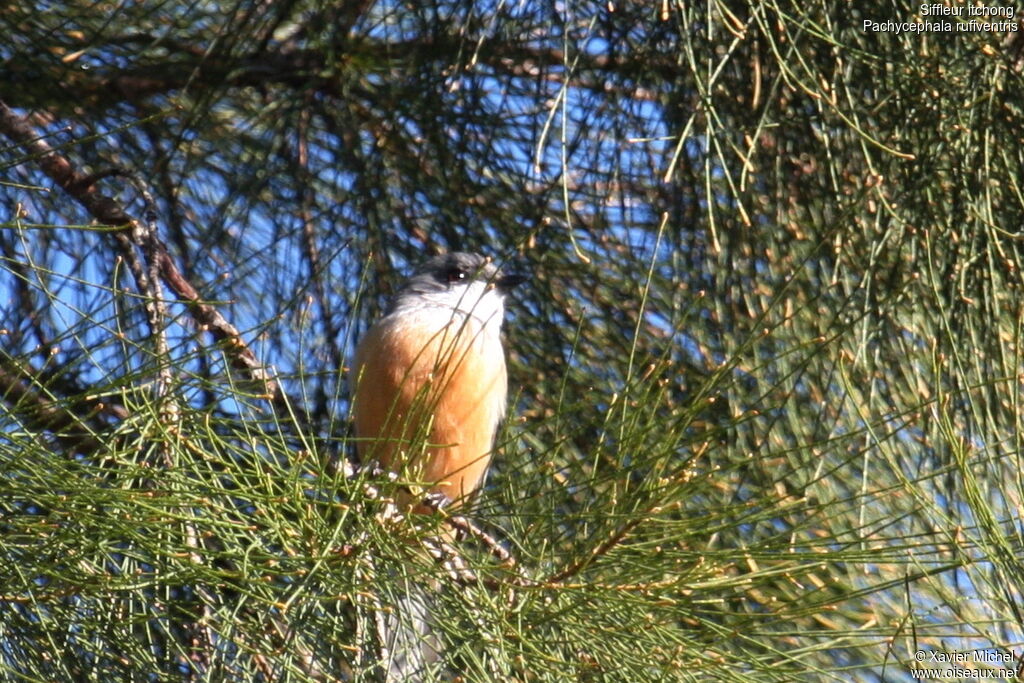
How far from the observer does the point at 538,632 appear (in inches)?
83.9

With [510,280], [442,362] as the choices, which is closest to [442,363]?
[442,362]

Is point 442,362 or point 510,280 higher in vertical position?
point 510,280

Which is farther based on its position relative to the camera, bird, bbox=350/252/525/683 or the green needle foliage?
bird, bbox=350/252/525/683

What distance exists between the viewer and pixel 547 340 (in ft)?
12.2

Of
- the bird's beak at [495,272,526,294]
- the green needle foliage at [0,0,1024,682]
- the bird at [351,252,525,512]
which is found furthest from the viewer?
the bird at [351,252,525,512]

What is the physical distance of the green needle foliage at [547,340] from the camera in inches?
78.5

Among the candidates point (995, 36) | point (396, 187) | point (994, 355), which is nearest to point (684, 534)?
point (994, 355)

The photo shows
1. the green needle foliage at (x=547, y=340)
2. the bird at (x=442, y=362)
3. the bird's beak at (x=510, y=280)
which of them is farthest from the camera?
the bird at (x=442, y=362)

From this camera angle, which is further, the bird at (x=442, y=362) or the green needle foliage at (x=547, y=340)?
the bird at (x=442, y=362)

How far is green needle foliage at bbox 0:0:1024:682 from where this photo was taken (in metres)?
2.00

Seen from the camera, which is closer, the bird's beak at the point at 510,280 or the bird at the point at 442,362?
the bird's beak at the point at 510,280

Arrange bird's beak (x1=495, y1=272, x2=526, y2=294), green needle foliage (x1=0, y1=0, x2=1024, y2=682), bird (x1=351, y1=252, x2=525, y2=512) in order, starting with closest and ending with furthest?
green needle foliage (x1=0, y1=0, x2=1024, y2=682) < bird's beak (x1=495, y1=272, x2=526, y2=294) < bird (x1=351, y1=252, x2=525, y2=512)

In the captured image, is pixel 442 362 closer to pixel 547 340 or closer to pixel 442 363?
pixel 442 363

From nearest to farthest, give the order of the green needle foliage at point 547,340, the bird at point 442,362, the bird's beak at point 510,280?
the green needle foliage at point 547,340, the bird's beak at point 510,280, the bird at point 442,362
